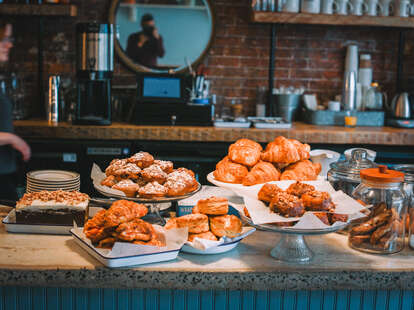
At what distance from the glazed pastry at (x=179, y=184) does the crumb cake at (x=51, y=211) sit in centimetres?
28

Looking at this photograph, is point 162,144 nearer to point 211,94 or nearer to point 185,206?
point 211,94

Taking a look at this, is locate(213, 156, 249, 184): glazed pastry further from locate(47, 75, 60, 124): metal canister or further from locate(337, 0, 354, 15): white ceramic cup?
locate(337, 0, 354, 15): white ceramic cup

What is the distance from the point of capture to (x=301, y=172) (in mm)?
1827

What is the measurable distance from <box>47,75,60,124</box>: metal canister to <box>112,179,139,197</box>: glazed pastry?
8.60ft

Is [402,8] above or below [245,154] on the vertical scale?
→ above

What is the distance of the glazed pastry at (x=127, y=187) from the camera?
158 centimetres

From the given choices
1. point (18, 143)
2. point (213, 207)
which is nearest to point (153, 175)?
point (213, 207)

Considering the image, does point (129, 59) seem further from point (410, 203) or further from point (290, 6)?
point (410, 203)

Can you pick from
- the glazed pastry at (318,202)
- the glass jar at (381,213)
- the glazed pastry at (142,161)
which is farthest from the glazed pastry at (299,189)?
the glazed pastry at (142,161)

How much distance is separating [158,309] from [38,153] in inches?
98.5

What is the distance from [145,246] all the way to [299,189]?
1.58ft

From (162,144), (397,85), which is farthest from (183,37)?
(397,85)

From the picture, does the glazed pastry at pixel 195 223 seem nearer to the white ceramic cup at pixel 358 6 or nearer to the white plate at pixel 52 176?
the white plate at pixel 52 176

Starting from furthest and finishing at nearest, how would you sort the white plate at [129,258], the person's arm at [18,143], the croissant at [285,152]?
the person's arm at [18,143] → the croissant at [285,152] → the white plate at [129,258]
